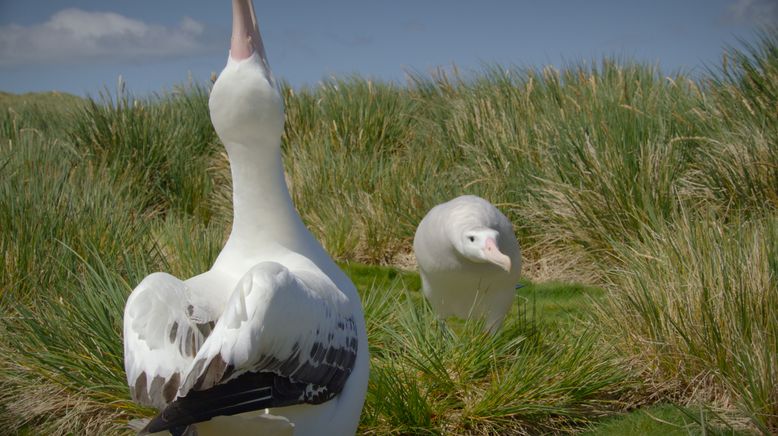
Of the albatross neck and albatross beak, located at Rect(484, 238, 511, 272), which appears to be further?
albatross beak, located at Rect(484, 238, 511, 272)

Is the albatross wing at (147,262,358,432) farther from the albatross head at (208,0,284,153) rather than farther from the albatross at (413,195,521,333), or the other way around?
the albatross at (413,195,521,333)

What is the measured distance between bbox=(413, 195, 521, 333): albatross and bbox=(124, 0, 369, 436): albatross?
1548mm

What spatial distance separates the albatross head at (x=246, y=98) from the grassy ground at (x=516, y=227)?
128 cm

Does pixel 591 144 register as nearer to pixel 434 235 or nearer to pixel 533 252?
pixel 533 252

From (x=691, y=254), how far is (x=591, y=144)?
109 inches

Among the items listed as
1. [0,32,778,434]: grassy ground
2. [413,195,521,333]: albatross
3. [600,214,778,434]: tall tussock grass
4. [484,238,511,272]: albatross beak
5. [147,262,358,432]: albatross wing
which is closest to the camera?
[147,262,358,432]: albatross wing

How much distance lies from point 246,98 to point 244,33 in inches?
10.6

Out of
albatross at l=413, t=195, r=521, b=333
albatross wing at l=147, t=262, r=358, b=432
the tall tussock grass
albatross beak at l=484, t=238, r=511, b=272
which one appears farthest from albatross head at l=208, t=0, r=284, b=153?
the tall tussock grass

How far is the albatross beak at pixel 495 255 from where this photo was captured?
3.76 m

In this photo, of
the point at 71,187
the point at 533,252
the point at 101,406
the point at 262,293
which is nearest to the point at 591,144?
the point at 533,252

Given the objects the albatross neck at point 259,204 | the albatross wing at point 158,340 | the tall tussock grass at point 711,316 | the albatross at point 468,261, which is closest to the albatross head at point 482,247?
the albatross at point 468,261

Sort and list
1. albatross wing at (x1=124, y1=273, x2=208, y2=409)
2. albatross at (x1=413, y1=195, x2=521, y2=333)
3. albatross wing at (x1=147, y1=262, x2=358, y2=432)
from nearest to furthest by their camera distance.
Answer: albatross wing at (x1=147, y1=262, x2=358, y2=432) → albatross wing at (x1=124, y1=273, x2=208, y2=409) → albatross at (x1=413, y1=195, x2=521, y2=333)

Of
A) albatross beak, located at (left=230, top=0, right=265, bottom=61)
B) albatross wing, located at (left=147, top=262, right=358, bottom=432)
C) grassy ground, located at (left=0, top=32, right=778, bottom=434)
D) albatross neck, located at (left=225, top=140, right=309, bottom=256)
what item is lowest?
grassy ground, located at (left=0, top=32, right=778, bottom=434)

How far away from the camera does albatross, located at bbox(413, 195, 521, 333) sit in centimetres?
406
